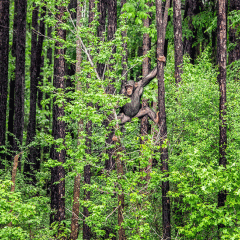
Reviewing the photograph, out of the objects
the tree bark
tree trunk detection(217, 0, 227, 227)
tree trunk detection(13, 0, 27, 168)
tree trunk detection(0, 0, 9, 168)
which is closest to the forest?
tree trunk detection(217, 0, 227, 227)

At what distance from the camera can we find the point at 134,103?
10430 millimetres

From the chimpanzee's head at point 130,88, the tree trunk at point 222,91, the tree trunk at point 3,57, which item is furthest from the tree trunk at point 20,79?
the tree trunk at point 222,91

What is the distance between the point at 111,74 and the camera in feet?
32.4

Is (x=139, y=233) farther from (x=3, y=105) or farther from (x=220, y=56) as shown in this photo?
(x=3, y=105)

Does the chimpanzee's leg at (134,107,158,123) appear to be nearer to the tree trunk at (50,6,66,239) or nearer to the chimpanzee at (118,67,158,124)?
the chimpanzee at (118,67,158,124)

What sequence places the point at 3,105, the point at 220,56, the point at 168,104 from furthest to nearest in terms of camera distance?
the point at 3,105, the point at 168,104, the point at 220,56

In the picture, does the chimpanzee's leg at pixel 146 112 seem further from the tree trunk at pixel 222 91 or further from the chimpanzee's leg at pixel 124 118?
the tree trunk at pixel 222 91

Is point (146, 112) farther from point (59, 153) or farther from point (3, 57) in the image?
point (3, 57)

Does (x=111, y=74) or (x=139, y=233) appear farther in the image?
(x=111, y=74)

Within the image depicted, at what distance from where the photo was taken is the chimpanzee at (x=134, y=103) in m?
10.4

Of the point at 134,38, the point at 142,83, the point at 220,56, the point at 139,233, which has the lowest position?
the point at 139,233

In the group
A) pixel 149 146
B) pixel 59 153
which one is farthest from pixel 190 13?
pixel 149 146

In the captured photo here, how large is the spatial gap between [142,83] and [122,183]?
3.26m

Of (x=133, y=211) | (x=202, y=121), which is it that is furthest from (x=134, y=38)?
(x=133, y=211)
